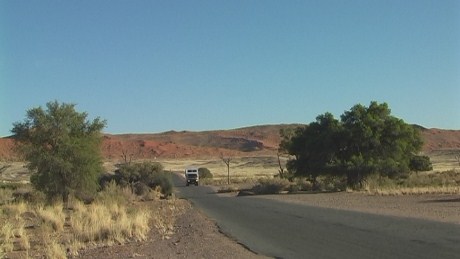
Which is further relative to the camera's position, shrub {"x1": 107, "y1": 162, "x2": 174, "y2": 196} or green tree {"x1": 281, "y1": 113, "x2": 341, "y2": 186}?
shrub {"x1": 107, "y1": 162, "x2": 174, "y2": 196}

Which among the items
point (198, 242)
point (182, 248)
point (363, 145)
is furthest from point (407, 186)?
point (182, 248)

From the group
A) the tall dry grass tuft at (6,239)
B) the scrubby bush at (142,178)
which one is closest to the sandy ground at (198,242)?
the tall dry grass tuft at (6,239)

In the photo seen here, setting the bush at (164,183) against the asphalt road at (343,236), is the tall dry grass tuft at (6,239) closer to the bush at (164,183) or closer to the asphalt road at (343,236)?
the asphalt road at (343,236)

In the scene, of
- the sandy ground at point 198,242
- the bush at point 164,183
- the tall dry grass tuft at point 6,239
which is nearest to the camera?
the sandy ground at point 198,242

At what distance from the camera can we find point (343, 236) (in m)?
17.7

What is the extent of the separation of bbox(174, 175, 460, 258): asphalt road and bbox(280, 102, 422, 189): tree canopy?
2136cm

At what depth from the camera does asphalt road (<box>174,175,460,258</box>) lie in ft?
46.9

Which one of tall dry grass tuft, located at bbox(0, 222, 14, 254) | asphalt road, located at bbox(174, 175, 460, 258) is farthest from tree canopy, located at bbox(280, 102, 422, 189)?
tall dry grass tuft, located at bbox(0, 222, 14, 254)

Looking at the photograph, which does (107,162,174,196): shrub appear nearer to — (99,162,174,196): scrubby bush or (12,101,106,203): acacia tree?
(99,162,174,196): scrubby bush

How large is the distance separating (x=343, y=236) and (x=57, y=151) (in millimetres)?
24967

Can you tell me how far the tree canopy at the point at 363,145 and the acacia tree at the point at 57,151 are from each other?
64.1ft

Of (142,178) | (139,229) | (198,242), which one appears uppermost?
(142,178)

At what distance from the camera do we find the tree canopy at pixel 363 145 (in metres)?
47.2

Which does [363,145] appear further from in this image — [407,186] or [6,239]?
[6,239]
